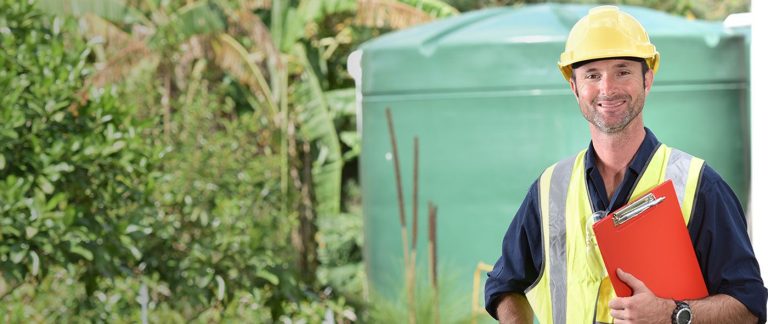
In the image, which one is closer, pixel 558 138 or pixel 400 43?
pixel 558 138

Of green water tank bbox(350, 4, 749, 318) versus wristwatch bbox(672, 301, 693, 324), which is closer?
wristwatch bbox(672, 301, 693, 324)

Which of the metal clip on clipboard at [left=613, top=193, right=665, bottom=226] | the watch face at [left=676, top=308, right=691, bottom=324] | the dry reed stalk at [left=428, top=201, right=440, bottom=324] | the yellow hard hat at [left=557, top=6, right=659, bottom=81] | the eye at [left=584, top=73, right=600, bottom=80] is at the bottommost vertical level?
the dry reed stalk at [left=428, top=201, right=440, bottom=324]

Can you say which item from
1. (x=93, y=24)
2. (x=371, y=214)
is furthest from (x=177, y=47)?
(x=371, y=214)

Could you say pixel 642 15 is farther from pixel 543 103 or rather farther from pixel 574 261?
pixel 574 261

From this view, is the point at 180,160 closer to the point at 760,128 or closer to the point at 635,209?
the point at 760,128

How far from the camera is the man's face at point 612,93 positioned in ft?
5.32

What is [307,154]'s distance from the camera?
10.2 m

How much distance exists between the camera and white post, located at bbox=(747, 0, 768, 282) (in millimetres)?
4309

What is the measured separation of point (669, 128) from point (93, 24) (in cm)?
556

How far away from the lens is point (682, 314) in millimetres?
1555

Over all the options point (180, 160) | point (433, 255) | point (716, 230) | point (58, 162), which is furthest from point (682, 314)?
point (180, 160)

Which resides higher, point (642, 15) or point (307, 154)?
point (642, 15)

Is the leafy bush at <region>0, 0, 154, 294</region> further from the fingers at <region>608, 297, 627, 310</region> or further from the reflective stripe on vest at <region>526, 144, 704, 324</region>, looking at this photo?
the fingers at <region>608, 297, 627, 310</region>

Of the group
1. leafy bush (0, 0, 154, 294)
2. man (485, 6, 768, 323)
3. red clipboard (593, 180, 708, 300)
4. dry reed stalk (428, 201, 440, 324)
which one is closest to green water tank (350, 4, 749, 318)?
dry reed stalk (428, 201, 440, 324)
